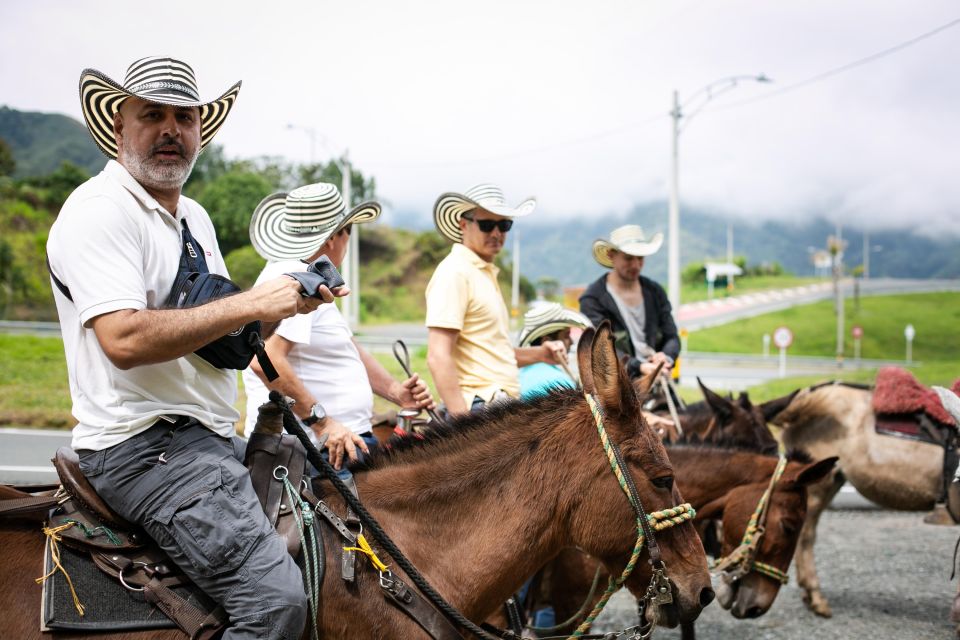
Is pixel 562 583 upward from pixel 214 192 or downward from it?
downward

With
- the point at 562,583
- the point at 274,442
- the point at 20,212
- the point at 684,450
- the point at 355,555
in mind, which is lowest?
the point at 562,583

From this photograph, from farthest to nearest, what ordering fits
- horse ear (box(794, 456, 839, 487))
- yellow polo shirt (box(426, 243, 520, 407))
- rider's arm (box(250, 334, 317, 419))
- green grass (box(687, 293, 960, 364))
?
green grass (box(687, 293, 960, 364)), horse ear (box(794, 456, 839, 487)), yellow polo shirt (box(426, 243, 520, 407)), rider's arm (box(250, 334, 317, 419))

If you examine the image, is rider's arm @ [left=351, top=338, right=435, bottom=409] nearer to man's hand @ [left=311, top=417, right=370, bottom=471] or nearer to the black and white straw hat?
the black and white straw hat

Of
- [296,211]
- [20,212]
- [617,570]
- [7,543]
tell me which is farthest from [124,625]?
[20,212]

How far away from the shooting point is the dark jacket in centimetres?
663

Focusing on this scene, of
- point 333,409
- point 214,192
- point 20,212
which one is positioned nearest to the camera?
point 333,409

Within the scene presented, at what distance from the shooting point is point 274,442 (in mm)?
2605

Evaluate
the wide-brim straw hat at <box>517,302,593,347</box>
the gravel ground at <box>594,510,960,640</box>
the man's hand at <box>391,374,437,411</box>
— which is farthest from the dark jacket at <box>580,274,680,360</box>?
the man's hand at <box>391,374,437,411</box>

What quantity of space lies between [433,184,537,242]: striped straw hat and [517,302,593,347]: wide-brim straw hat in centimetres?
76

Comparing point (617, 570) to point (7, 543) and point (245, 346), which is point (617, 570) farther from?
point (7, 543)

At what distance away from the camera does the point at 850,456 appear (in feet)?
23.1

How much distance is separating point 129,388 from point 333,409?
1560 mm

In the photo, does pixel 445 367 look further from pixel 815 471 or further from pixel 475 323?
pixel 815 471

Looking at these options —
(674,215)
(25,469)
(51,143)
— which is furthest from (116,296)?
(51,143)
